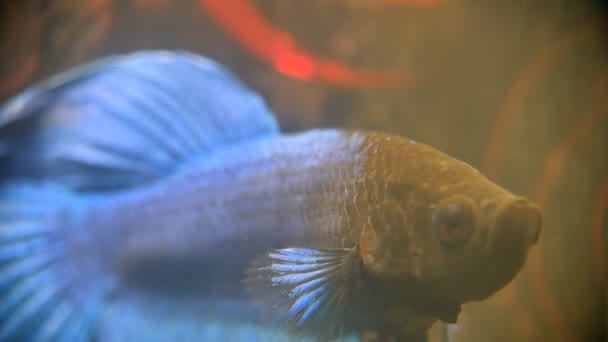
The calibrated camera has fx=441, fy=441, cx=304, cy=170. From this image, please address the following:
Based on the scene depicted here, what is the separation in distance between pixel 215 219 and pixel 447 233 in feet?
2.29

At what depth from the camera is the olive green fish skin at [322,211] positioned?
0.90 metres

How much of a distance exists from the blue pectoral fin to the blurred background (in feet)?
1.51

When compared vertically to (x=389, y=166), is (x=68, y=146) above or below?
above

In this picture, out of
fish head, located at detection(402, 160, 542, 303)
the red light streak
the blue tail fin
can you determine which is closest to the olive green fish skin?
fish head, located at detection(402, 160, 542, 303)

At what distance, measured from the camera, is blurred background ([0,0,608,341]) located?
50.0 inches

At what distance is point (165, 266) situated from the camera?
1403 mm

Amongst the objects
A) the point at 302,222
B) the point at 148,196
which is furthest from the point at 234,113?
the point at 302,222

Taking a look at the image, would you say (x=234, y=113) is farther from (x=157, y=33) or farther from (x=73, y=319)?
(x=73, y=319)

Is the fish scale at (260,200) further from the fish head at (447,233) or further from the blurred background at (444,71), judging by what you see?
the blurred background at (444,71)

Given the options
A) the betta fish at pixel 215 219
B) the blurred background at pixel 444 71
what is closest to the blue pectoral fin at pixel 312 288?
the betta fish at pixel 215 219

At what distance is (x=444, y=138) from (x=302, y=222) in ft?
1.92

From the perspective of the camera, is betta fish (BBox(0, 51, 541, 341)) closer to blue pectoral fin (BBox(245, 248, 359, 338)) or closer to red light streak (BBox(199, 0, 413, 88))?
blue pectoral fin (BBox(245, 248, 359, 338))

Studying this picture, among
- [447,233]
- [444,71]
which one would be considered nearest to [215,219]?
[447,233]

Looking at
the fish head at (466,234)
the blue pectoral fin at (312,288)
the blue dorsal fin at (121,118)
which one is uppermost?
the blue dorsal fin at (121,118)
